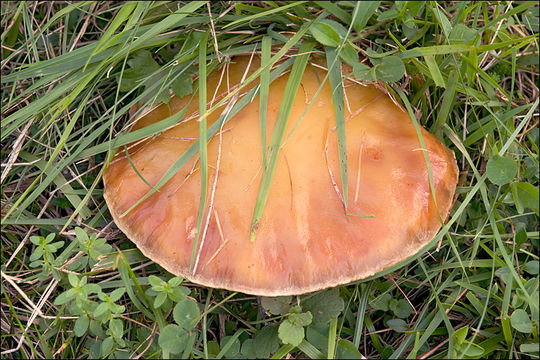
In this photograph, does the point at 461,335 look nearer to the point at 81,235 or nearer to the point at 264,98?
the point at 264,98

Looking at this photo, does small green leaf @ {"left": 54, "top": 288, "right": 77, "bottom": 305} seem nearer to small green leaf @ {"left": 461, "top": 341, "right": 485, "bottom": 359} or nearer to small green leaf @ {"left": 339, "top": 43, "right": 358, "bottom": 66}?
small green leaf @ {"left": 339, "top": 43, "right": 358, "bottom": 66}

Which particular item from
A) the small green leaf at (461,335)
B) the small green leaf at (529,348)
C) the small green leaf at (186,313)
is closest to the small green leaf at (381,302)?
the small green leaf at (461,335)

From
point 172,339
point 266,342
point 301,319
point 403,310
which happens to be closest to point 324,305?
point 301,319

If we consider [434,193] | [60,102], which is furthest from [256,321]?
[60,102]

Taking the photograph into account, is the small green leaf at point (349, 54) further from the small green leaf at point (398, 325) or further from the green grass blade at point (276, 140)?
the small green leaf at point (398, 325)

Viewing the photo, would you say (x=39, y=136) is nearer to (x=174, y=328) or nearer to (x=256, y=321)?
(x=174, y=328)

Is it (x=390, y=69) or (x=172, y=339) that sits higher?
(x=390, y=69)
